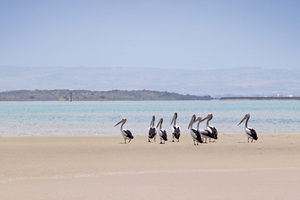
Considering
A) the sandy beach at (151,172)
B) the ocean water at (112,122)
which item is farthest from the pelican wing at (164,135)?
the ocean water at (112,122)

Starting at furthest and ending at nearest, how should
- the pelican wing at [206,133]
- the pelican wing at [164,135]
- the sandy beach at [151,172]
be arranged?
the pelican wing at [206,133] → the pelican wing at [164,135] → the sandy beach at [151,172]

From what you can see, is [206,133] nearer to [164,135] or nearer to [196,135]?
[196,135]

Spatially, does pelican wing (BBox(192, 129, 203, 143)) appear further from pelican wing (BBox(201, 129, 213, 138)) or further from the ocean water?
the ocean water

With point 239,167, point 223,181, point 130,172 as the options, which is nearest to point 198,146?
point 239,167

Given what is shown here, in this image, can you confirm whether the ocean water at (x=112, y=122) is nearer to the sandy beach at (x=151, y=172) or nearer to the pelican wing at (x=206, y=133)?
the pelican wing at (x=206, y=133)

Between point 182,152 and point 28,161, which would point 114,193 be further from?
point 182,152

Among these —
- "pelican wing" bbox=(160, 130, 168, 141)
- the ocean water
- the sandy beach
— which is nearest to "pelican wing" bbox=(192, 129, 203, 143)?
the sandy beach

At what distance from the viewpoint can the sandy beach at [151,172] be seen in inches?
355

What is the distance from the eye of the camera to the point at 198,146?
1828 cm

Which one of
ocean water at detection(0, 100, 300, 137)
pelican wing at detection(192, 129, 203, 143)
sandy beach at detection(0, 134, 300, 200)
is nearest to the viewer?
sandy beach at detection(0, 134, 300, 200)

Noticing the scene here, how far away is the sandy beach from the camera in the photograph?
9.03m

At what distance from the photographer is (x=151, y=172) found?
11625mm

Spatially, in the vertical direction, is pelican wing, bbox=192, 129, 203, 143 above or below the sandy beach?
above

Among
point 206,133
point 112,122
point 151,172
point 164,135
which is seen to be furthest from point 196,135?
point 112,122
